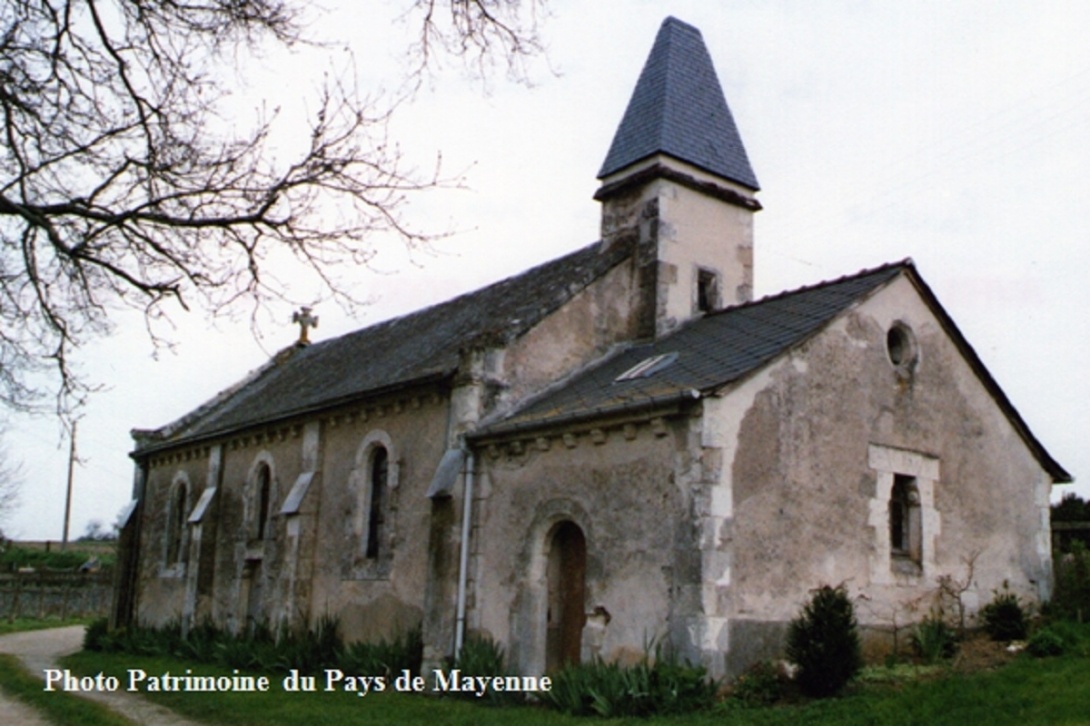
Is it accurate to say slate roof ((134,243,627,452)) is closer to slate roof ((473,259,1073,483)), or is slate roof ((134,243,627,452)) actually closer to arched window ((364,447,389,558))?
arched window ((364,447,389,558))

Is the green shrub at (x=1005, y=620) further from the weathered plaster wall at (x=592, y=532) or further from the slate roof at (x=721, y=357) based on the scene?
the weathered plaster wall at (x=592, y=532)

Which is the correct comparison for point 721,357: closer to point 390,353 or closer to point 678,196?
point 678,196

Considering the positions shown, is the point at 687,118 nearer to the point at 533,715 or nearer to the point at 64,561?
the point at 533,715

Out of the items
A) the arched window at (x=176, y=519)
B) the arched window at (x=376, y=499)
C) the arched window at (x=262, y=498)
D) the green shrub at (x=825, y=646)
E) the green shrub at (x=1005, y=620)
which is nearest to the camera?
the green shrub at (x=825, y=646)

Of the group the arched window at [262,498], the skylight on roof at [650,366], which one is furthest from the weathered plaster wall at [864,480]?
the arched window at [262,498]

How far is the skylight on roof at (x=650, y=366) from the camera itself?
48.3 ft

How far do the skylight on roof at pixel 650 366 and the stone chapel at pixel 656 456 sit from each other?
21 centimetres

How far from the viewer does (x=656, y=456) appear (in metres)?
12.8

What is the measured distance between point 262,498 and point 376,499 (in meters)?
4.86

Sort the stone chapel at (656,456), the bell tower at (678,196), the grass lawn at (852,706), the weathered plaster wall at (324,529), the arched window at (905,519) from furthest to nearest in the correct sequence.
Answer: the bell tower at (678,196) < the weathered plaster wall at (324,529) < the arched window at (905,519) < the stone chapel at (656,456) < the grass lawn at (852,706)

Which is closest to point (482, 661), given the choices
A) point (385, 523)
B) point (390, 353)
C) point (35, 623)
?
point (385, 523)

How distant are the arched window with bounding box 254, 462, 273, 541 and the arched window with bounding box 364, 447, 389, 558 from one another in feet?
14.1

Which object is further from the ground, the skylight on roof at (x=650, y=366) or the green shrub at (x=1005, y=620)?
the skylight on roof at (x=650, y=366)

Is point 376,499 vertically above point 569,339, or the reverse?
point 569,339
